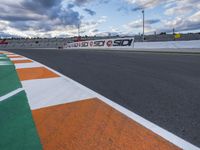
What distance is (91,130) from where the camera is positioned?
10.6ft

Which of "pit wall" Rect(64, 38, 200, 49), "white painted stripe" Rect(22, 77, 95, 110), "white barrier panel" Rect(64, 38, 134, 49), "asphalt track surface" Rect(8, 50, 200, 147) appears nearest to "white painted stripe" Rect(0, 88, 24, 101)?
"white painted stripe" Rect(22, 77, 95, 110)

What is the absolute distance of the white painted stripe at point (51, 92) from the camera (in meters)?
4.69

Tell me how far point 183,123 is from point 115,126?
988 mm

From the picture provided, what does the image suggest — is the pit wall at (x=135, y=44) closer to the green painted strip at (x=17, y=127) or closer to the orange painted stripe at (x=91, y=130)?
the orange painted stripe at (x=91, y=130)

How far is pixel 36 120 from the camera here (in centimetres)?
365

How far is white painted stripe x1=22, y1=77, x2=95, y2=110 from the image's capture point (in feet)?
15.4

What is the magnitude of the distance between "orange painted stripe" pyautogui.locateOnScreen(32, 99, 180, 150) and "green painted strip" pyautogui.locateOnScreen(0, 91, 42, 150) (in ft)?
0.34

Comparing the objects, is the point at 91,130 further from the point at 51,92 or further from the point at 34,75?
the point at 34,75

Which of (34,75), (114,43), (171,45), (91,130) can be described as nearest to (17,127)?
(91,130)

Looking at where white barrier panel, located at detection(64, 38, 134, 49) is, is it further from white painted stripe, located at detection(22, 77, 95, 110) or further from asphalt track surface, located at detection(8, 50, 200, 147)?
white painted stripe, located at detection(22, 77, 95, 110)

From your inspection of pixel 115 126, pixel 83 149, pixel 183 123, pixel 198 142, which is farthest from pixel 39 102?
pixel 198 142

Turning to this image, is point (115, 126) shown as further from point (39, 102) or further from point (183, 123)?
point (39, 102)

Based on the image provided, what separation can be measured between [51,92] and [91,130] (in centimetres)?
246

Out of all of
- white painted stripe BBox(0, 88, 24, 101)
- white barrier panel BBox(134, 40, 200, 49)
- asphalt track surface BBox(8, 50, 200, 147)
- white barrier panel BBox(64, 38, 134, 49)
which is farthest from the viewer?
white barrier panel BBox(64, 38, 134, 49)
